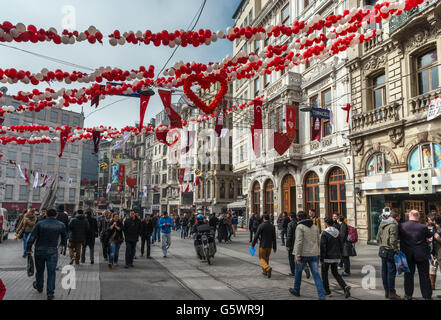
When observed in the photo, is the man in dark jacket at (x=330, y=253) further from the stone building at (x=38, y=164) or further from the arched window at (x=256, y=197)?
the stone building at (x=38, y=164)

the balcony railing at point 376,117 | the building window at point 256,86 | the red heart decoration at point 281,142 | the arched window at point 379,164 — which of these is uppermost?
the building window at point 256,86

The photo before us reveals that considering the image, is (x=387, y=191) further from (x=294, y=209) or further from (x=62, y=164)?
(x=62, y=164)

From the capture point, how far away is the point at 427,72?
14258 millimetres

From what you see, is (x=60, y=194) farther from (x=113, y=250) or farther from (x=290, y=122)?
(x=113, y=250)

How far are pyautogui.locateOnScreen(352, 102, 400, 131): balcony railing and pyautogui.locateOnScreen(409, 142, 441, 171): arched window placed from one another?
1.86m

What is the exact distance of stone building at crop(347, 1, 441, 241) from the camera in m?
13.7

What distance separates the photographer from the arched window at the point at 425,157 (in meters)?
13.4

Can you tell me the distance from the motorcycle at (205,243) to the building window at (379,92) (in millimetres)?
11735

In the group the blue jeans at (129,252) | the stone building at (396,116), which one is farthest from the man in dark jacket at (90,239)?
the stone building at (396,116)

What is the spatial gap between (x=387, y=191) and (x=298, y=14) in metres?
14.6

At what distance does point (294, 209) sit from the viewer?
23.6 metres

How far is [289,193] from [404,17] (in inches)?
525

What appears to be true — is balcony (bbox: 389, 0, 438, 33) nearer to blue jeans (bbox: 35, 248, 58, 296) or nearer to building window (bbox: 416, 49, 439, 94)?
building window (bbox: 416, 49, 439, 94)

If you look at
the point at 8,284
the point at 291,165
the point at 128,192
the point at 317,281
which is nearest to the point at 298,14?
the point at 291,165
